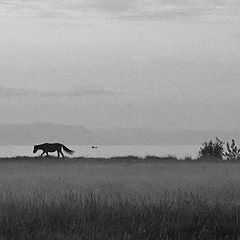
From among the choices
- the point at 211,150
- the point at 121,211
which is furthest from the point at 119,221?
the point at 211,150

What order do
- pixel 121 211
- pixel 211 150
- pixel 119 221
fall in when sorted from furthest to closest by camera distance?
pixel 211 150 → pixel 121 211 → pixel 119 221

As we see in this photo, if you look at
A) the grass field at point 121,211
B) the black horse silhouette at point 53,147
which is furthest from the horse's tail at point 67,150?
the grass field at point 121,211

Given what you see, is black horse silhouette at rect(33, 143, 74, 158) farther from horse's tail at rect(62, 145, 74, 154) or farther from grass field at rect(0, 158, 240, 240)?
grass field at rect(0, 158, 240, 240)

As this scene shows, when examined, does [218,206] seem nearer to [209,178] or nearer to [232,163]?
[209,178]

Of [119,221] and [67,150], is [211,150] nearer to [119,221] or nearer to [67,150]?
[67,150]

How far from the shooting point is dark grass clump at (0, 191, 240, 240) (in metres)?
14.1

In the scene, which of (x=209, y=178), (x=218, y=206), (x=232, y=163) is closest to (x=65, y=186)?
(x=209, y=178)

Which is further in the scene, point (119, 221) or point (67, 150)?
point (67, 150)

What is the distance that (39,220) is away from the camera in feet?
49.5

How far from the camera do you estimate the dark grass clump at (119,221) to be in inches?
555

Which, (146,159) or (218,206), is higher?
(146,159)

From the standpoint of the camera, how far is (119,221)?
1498 cm

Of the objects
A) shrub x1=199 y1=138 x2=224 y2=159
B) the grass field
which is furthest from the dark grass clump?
shrub x1=199 y1=138 x2=224 y2=159

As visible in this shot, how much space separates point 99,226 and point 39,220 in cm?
138
